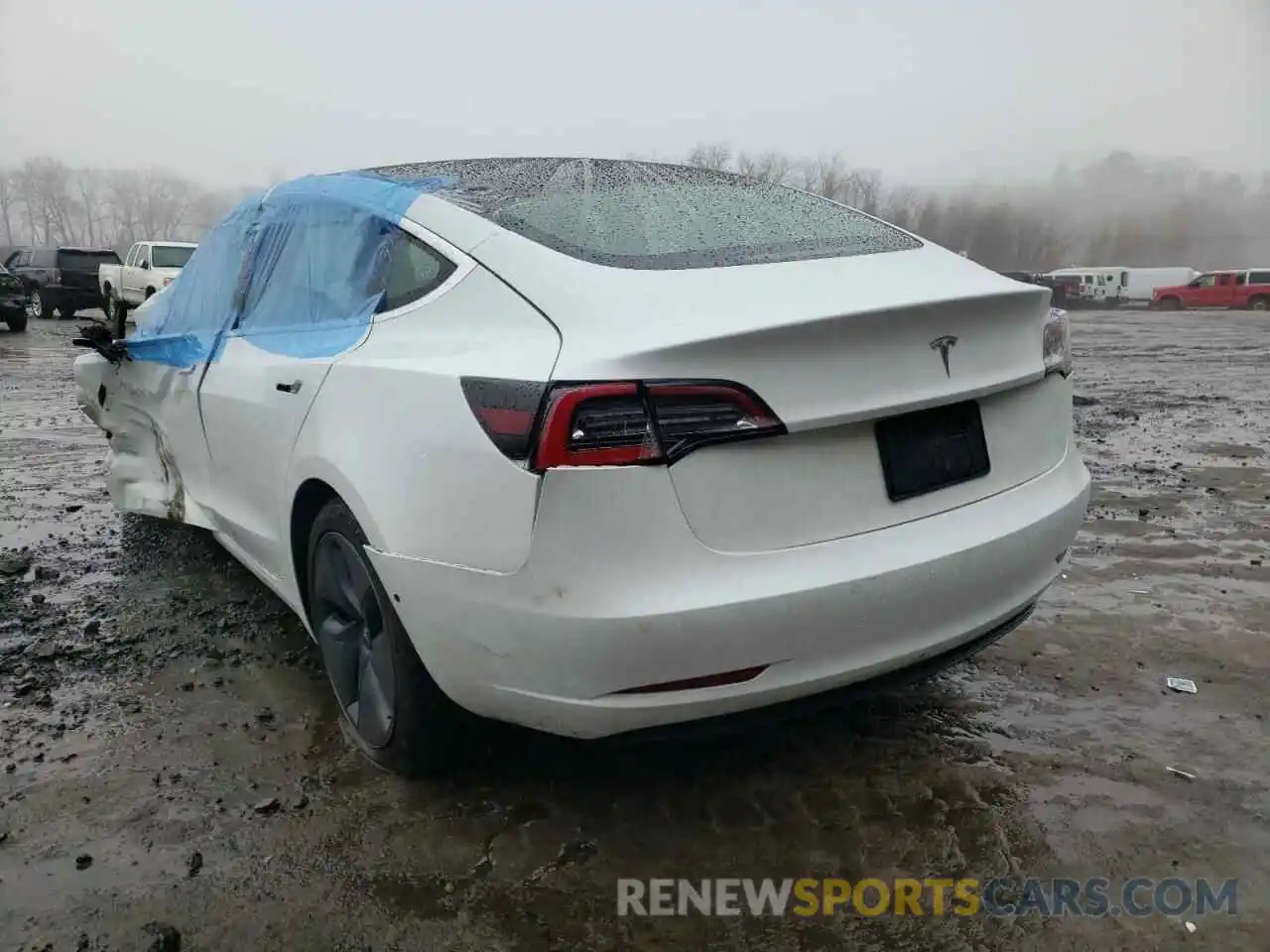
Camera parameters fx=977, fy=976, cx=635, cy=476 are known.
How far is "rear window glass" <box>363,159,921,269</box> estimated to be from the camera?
228 centimetres

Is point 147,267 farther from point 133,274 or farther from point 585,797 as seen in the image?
point 585,797

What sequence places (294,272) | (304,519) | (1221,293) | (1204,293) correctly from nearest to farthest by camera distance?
(304,519) → (294,272) → (1221,293) → (1204,293)

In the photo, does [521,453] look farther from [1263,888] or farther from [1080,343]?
[1080,343]

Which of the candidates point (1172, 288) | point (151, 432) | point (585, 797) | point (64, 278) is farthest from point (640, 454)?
point (1172, 288)

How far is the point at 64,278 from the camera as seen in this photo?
24734mm

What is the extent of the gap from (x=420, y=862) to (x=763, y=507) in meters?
1.13

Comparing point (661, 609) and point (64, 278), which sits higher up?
point (661, 609)

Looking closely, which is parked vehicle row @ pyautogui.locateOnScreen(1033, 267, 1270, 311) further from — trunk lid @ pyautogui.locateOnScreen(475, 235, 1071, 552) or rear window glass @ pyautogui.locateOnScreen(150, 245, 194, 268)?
trunk lid @ pyautogui.locateOnScreen(475, 235, 1071, 552)

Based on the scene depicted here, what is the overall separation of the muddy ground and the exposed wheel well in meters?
0.45

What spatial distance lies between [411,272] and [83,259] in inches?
1071

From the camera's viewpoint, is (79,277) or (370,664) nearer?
(370,664)

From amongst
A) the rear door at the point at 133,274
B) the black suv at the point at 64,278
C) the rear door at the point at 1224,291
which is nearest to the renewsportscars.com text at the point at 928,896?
the rear door at the point at 133,274

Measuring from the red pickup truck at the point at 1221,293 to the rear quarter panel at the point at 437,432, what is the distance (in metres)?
44.8

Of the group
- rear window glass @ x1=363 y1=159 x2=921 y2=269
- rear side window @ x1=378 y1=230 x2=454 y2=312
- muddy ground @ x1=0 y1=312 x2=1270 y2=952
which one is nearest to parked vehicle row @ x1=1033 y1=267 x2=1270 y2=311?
muddy ground @ x1=0 y1=312 x2=1270 y2=952
